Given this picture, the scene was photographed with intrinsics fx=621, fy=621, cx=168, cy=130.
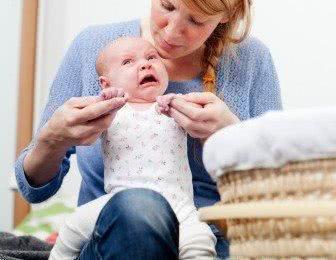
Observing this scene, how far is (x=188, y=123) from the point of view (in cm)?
97

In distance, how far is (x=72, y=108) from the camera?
0.97m

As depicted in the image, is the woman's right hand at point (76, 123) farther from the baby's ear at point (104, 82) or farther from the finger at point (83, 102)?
the baby's ear at point (104, 82)

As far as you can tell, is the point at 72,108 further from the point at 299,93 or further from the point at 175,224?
the point at 299,93

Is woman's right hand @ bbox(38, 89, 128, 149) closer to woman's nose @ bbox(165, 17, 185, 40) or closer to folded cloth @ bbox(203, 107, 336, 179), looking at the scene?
woman's nose @ bbox(165, 17, 185, 40)

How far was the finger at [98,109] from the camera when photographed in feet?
3.09

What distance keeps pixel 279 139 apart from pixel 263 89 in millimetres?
696

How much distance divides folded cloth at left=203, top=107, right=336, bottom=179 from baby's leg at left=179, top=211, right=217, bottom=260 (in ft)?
0.95

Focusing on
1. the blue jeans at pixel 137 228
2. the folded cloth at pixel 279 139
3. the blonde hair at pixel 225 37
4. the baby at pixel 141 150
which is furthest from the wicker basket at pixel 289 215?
the blonde hair at pixel 225 37

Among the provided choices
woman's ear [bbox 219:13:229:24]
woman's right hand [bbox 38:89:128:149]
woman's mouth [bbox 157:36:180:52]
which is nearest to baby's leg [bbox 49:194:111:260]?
woman's right hand [bbox 38:89:128:149]

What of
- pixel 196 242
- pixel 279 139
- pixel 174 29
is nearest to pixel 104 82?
pixel 174 29

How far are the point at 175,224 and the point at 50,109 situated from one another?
505 millimetres

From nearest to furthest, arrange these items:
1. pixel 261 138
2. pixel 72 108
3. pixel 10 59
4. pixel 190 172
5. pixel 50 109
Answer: pixel 261 138 → pixel 72 108 → pixel 190 172 → pixel 50 109 → pixel 10 59

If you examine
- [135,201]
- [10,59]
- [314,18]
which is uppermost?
[314,18]

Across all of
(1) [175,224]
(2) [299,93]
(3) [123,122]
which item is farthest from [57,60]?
(1) [175,224]
